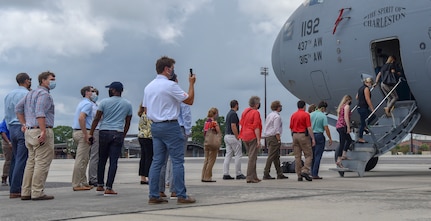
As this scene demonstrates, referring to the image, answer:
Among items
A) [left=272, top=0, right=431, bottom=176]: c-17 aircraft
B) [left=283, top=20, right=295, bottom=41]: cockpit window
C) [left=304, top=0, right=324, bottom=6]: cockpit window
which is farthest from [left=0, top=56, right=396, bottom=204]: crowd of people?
[left=283, top=20, right=295, bottom=41]: cockpit window

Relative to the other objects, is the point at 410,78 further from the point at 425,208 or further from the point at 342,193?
the point at 425,208

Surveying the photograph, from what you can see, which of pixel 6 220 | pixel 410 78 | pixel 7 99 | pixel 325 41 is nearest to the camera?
pixel 6 220

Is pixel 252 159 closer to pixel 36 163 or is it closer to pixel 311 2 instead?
pixel 36 163

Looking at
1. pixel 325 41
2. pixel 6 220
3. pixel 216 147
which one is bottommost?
pixel 6 220

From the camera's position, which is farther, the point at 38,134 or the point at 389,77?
the point at 389,77

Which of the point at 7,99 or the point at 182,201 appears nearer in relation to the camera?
the point at 182,201

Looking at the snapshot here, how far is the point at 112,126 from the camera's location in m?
9.09

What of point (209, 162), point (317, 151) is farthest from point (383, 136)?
point (209, 162)

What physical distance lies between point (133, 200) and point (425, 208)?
353cm

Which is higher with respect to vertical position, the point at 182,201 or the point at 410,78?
the point at 410,78

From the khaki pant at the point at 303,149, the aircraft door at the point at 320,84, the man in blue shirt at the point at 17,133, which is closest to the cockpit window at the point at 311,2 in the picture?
the aircraft door at the point at 320,84

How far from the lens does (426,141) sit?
143m

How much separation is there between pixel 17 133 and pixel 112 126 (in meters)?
1.38

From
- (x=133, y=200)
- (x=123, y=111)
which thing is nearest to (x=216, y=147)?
(x=123, y=111)
